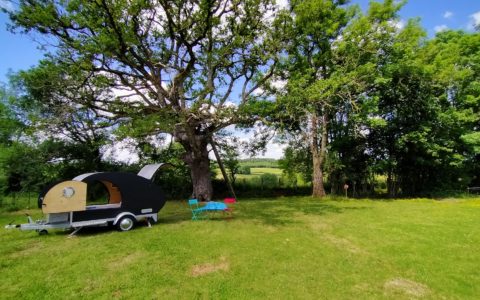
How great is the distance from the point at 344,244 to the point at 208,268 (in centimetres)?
378

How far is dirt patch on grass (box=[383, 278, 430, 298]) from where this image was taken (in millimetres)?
4785

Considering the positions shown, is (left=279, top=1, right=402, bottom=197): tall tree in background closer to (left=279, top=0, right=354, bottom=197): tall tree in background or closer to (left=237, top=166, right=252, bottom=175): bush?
(left=279, top=0, right=354, bottom=197): tall tree in background

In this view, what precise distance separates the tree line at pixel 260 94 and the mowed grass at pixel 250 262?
17.5ft

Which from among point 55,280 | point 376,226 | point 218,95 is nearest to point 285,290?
point 55,280

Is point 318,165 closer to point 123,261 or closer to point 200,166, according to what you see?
point 200,166

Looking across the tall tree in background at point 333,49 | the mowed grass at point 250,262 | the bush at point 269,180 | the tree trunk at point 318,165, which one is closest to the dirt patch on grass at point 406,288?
the mowed grass at point 250,262

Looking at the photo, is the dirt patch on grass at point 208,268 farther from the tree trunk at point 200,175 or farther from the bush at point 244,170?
A: the bush at point 244,170

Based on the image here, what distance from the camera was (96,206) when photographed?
9172mm

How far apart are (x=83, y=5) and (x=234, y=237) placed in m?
11.3

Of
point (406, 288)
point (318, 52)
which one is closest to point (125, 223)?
point (406, 288)

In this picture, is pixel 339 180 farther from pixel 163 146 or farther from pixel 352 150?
pixel 163 146

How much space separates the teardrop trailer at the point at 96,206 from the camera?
810cm

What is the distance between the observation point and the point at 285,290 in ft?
15.9

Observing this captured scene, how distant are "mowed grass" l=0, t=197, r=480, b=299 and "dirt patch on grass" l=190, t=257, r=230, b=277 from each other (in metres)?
0.02
